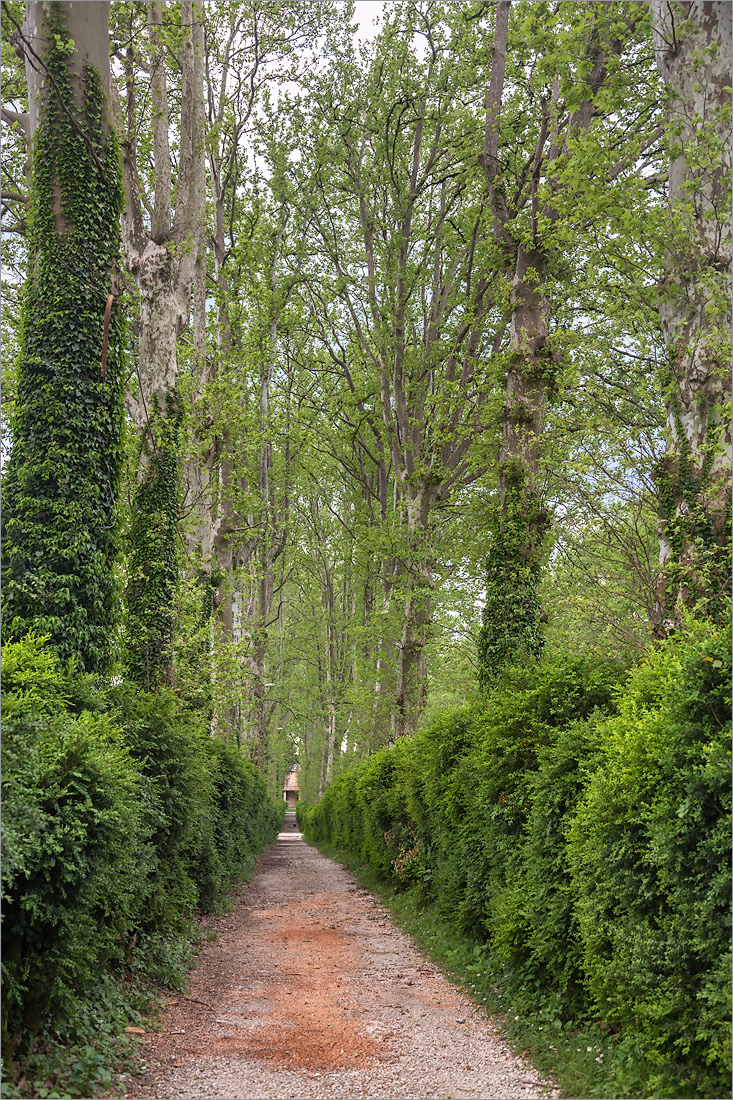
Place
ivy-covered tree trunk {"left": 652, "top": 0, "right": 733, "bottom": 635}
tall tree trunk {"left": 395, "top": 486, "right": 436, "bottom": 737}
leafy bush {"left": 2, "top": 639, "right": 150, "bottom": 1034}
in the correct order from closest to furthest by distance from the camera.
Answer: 1. leafy bush {"left": 2, "top": 639, "right": 150, "bottom": 1034}
2. ivy-covered tree trunk {"left": 652, "top": 0, "right": 733, "bottom": 635}
3. tall tree trunk {"left": 395, "top": 486, "right": 436, "bottom": 737}

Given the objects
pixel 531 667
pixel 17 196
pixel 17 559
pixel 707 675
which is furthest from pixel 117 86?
pixel 707 675

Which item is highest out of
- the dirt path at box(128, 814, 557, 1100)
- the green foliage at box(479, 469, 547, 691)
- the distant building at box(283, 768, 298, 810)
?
the green foliage at box(479, 469, 547, 691)

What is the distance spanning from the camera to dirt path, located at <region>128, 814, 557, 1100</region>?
4.72 meters

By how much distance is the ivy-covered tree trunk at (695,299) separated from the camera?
24.5 feet

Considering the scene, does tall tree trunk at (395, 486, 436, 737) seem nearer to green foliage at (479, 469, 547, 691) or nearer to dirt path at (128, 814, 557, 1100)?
green foliage at (479, 469, 547, 691)

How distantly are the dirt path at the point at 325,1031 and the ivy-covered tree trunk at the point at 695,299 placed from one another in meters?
3.90

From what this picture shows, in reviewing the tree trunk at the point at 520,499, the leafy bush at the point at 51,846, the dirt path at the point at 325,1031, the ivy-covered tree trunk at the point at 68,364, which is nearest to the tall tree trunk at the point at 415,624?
the tree trunk at the point at 520,499

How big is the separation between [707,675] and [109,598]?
17.7ft

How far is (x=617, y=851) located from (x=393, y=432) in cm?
1494

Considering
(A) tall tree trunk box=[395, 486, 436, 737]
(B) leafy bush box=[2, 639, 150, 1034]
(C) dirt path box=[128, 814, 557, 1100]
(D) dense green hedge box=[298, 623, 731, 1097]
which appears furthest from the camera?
(A) tall tree trunk box=[395, 486, 436, 737]

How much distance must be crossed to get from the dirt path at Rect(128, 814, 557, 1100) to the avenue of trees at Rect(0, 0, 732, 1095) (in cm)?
62

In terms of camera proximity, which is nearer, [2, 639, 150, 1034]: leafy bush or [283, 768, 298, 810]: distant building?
[2, 639, 150, 1034]: leafy bush

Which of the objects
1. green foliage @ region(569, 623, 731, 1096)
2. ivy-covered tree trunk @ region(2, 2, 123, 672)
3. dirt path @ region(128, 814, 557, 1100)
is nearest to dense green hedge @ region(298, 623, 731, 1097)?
green foliage @ region(569, 623, 731, 1096)

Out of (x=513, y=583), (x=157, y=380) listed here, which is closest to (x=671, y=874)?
(x=513, y=583)
